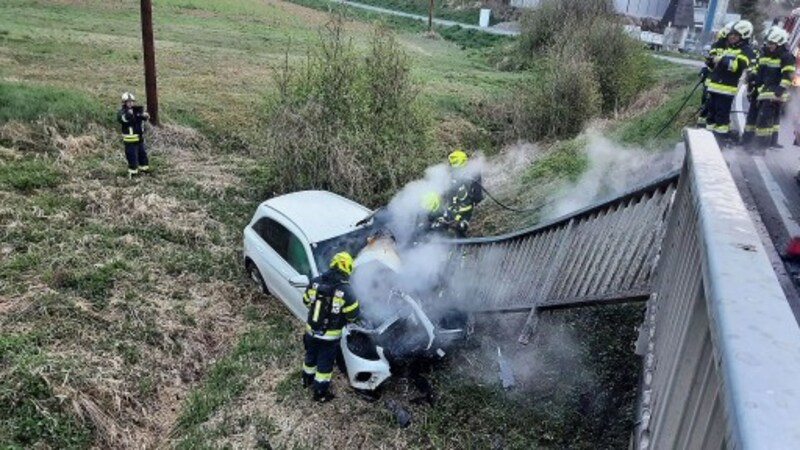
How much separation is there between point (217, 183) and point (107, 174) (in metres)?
2.00

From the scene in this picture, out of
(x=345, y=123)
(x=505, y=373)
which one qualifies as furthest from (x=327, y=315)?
(x=345, y=123)

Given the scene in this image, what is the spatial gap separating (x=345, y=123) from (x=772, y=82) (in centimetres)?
684

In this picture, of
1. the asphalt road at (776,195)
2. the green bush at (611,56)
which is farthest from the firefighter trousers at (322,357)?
the green bush at (611,56)

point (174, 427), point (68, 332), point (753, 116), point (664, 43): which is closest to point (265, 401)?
point (174, 427)

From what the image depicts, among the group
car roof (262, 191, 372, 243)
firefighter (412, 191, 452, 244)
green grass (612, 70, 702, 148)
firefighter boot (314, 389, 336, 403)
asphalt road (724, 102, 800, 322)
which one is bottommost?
firefighter boot (314, 389, 336, 403)

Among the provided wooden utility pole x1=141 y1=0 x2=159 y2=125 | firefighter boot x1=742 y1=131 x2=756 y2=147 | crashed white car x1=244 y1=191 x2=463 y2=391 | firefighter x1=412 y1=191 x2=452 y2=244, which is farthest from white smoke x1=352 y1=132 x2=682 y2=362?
wooden utility pole x1=141 y1=0 x2=159 y2=125

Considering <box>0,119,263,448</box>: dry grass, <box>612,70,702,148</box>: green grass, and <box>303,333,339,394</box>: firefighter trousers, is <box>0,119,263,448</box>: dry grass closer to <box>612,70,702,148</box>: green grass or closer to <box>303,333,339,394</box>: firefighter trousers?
<box>303,333,339,394</box>: firefighter trousers

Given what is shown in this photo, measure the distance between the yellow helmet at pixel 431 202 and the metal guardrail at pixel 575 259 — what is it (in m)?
0.60

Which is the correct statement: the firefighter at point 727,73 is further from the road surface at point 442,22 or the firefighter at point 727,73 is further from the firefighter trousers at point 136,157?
the road surface at point 442,22

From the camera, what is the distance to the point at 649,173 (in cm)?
934

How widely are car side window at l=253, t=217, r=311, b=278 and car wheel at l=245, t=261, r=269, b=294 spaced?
538 millimetres

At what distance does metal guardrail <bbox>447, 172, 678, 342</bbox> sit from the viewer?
429cm

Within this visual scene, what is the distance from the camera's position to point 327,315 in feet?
20.1

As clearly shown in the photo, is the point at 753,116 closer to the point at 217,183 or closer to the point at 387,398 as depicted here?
the point at 387,398
